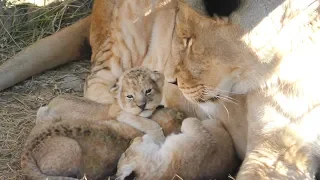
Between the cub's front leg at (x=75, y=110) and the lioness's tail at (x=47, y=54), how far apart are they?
60 centimetres

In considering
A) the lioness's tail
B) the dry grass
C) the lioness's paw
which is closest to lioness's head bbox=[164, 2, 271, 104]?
the lioness's paw

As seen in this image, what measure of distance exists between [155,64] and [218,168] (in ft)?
2.89

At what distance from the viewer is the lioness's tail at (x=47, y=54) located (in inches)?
171

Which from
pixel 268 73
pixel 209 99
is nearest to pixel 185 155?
pixel 209 99

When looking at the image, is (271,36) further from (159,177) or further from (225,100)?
(159,177)

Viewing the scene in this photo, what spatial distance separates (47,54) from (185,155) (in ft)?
4.77

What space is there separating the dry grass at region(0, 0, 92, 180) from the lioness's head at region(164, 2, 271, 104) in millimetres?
903

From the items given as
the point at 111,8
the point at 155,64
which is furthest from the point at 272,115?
the point at 111,8

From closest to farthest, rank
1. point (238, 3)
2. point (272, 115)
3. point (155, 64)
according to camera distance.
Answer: point (238, 3) < point (272, 115) < point (155, 64)

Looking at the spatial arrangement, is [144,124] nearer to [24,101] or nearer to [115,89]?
[115,89]

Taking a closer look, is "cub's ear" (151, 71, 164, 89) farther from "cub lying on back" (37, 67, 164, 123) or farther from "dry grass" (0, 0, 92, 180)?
"dry grass" (0, 0, 92, 180)

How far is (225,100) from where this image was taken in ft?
11.0

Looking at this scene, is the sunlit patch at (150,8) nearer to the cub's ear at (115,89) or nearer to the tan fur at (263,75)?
the cub's ear at (115,89)

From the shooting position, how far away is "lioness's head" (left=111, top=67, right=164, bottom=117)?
3.56m
